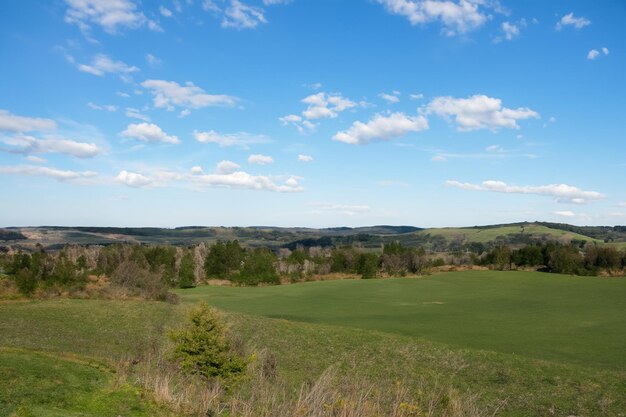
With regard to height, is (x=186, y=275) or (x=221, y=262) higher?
(x=221, y=262)

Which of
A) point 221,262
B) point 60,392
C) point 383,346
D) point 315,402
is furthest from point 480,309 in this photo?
point 221,262

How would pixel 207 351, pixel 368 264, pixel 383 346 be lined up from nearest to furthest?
pixel 207 351, pixel 383 346, pixel 368 264

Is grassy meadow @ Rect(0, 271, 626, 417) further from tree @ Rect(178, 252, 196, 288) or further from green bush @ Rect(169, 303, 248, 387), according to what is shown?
tree @ Rect(178, 252, 196, 288)

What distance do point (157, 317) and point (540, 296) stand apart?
62970 millimetres

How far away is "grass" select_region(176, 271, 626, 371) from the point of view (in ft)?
140

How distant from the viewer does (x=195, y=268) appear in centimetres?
11625

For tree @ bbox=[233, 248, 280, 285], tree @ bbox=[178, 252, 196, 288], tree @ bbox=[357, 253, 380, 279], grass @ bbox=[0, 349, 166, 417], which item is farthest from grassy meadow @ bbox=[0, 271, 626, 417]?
tree @ bbox=[357, 253, 380, 279]

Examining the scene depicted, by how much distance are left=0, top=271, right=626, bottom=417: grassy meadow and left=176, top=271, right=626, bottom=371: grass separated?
0.21 m

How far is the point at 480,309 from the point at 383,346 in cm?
3413

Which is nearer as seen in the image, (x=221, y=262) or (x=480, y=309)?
(x=480, y=309)

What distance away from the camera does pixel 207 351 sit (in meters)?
20.0

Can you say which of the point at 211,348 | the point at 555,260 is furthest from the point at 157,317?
the point at 555,260

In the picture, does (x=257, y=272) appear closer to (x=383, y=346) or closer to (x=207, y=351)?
(x=383, y=346)

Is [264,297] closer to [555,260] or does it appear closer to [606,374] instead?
[606,374]
